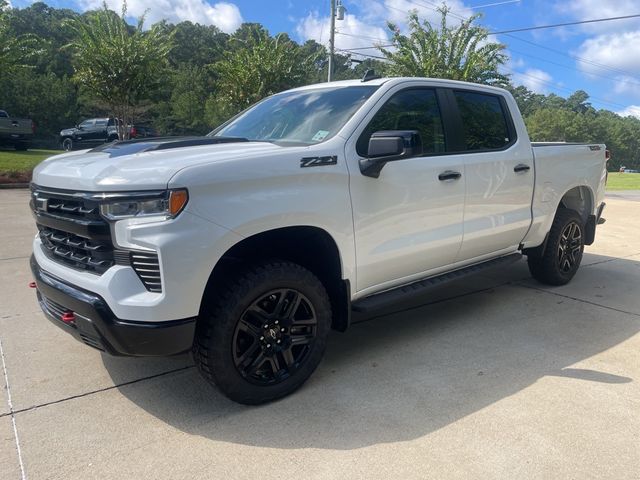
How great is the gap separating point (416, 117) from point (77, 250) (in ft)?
8.27

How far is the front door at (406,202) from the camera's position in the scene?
3.34 meters

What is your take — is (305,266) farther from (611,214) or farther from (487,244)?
(611,214)

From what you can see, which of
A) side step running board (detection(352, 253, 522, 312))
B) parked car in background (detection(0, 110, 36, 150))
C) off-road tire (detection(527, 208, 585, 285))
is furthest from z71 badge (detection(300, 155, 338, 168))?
parked car in background (detection(0, 110, 36, 150))

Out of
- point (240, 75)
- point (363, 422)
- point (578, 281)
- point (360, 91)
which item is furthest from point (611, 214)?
point (240, 75)

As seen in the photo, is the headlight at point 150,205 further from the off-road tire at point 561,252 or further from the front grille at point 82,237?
the off-road tire at point 561,252

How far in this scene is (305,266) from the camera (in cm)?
337

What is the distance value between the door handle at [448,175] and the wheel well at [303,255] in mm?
1107

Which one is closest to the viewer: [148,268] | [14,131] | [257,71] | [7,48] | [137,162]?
[148,268]

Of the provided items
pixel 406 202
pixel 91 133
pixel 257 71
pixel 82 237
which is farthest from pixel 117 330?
pixel 91 133

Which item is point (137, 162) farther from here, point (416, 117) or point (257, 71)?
point (257, 71)

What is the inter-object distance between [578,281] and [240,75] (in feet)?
57.2

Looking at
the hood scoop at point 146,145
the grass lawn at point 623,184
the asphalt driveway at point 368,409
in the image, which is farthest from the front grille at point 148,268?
the grass lawn at point 623,184

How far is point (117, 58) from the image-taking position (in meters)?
16.1

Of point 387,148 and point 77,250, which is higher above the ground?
point 387,148
